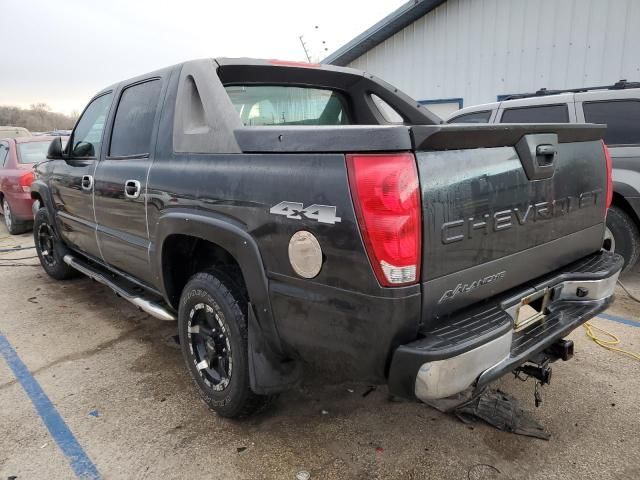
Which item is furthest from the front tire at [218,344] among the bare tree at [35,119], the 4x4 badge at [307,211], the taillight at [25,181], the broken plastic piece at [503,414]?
the bare tree at [35,119]

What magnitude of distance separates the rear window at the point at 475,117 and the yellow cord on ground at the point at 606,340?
2910 millimetres

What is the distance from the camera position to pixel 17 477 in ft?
7.61

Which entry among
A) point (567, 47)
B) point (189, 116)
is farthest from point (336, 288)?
point (567, 47)

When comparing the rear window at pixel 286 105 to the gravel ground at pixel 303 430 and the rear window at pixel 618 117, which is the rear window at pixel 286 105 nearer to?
the gravel ground at pixel 303 430

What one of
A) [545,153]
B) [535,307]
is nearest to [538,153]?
[545,153]

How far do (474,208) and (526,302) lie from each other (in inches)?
24.9

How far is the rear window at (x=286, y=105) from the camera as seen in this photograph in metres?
3.02

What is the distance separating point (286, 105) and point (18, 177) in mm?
6808

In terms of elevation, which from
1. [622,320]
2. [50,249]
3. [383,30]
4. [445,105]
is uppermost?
[383,30]

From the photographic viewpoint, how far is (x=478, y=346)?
177 centimetres

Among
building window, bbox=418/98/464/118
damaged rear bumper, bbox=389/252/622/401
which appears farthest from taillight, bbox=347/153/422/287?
building window, bbox=418/98/464/118

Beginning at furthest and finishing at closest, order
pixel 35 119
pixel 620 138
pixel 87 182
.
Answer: pixel 35 119, pixel 620 138, pixel 87 182

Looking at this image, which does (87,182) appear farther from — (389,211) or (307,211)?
(389,211)

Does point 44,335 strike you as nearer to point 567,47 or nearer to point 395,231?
A: point 395,231
